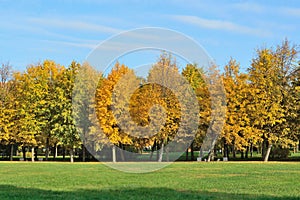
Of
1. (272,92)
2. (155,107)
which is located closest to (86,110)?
(155,107)

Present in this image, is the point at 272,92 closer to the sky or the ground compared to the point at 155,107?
closer to the sky

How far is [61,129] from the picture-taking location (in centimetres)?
5516

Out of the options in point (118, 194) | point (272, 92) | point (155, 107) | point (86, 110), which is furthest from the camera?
point (272, 92)

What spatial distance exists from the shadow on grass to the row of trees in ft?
50.7

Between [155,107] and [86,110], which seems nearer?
[155,107]

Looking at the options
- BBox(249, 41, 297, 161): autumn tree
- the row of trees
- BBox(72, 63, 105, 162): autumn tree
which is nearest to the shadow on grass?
the row of trees

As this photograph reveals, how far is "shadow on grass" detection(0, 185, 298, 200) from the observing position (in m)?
17.2

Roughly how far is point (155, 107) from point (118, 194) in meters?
22.2

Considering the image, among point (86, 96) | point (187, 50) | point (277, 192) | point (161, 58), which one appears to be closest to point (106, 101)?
point (86, 96)

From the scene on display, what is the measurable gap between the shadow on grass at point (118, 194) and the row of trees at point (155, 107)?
15.4 meters

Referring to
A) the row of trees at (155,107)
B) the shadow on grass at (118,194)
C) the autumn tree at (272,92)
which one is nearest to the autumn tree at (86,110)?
the row of trees at (155,107)

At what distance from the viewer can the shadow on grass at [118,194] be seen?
17.2 metres

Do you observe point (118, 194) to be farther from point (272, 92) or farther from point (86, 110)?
point (272, 92)

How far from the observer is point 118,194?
18062 mm
